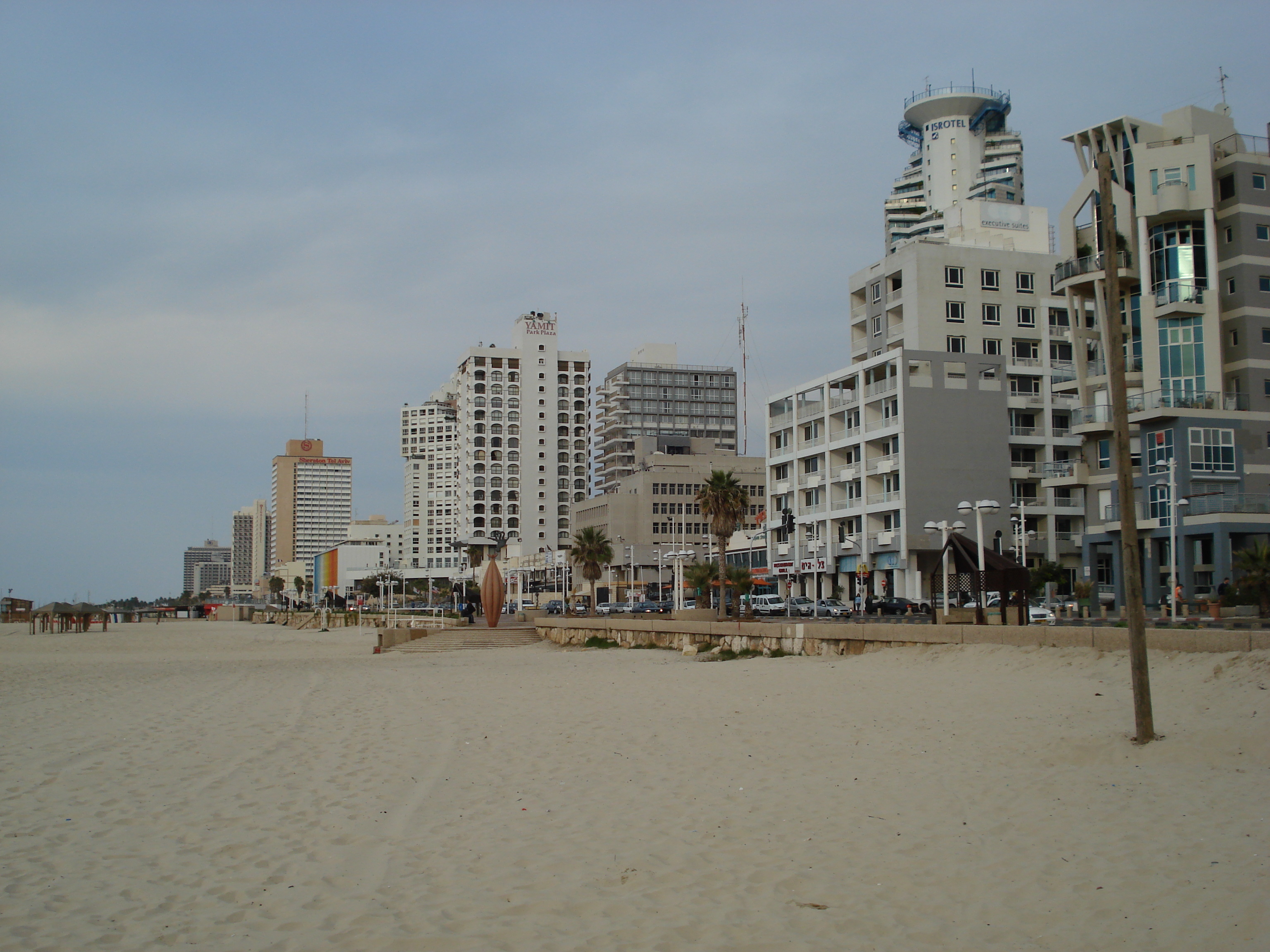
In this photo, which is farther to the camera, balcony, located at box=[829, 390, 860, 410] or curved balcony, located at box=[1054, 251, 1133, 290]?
balcony, located at box=[829, 390, 860, 410]

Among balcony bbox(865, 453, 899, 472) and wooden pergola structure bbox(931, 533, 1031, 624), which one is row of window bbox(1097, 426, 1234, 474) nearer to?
balcony bbox(865, 453, 899, 472)

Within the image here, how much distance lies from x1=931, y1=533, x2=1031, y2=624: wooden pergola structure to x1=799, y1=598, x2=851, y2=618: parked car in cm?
2270

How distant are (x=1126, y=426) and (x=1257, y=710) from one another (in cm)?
383

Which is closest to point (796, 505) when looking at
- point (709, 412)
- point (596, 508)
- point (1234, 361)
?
point (1234, 361)

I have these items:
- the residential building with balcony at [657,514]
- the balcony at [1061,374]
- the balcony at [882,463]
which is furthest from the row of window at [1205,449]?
the residential building with balcony at [657,514]

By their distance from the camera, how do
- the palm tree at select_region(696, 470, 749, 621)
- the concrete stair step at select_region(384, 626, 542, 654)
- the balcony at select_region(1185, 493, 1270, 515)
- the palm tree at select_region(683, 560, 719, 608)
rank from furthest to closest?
the palm tree at select_region(683, 560, 719, 608) → the palm tree at select_region(696, 470, 749, 621) → the balcony at select_region(1185, 493, 1270, 515) → the concrete stair step at select_region(384, 626, 542, 654)

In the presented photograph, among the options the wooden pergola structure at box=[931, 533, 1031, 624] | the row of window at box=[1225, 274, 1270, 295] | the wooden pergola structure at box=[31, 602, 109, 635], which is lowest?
the wooden pergola structure at box=[31, 602, 109, 635]

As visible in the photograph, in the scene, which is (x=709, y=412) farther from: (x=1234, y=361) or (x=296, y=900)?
(x=296, y=900)

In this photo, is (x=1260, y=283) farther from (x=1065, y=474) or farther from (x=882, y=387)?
(x=882, y=387)

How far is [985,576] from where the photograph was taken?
24781 mm

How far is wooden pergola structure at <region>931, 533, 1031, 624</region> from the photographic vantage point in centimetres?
2403

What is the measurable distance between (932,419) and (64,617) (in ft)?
224

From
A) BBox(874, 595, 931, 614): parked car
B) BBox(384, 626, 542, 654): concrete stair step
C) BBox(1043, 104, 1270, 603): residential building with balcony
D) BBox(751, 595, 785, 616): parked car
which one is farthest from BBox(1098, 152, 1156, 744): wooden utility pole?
BBox(751, 595, 785, 616): parked car

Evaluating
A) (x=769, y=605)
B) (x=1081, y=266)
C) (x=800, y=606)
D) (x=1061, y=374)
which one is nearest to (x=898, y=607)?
(x=800, y=606)
